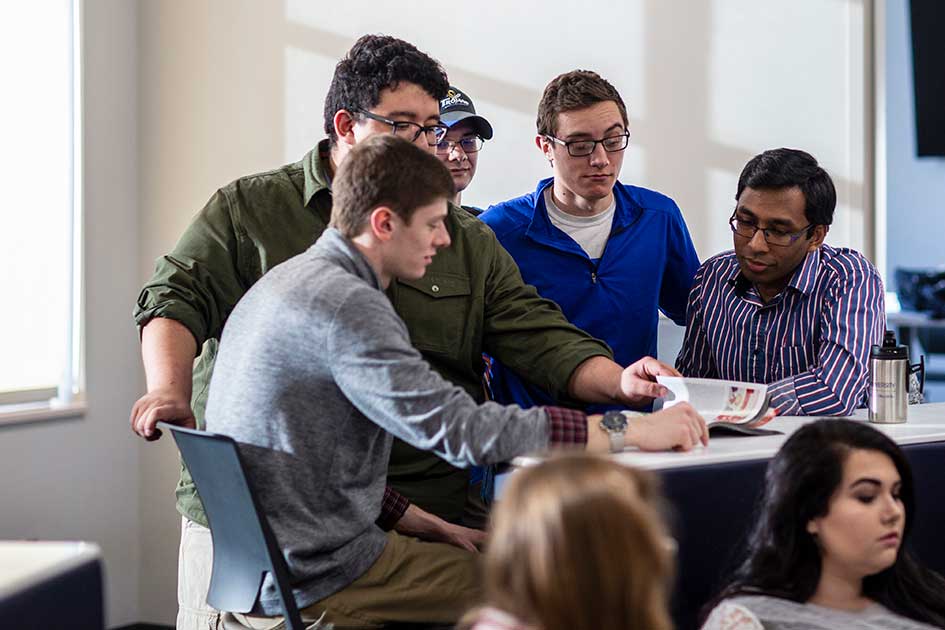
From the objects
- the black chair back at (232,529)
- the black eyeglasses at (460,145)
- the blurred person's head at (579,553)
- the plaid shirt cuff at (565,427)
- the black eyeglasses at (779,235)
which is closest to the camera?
the blurred person's head at (579,553)

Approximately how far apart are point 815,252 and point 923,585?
0.91 meters

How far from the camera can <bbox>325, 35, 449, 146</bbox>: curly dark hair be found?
93.1 inches

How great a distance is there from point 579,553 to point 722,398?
3.84 ft

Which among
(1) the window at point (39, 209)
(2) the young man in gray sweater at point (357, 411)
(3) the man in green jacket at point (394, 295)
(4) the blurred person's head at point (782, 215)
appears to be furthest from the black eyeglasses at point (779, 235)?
(1) the window at point (39, 209)

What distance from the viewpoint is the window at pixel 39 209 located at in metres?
3.76

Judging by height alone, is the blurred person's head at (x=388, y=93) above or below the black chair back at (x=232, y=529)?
above

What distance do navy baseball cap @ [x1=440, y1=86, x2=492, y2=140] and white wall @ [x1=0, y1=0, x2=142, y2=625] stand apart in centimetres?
144

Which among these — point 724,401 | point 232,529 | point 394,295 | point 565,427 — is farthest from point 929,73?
point 232,529

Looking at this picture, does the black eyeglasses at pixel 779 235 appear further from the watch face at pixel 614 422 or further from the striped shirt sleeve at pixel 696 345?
the watch face at pixel 614 422

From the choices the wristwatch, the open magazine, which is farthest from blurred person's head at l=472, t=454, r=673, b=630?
the open magazine

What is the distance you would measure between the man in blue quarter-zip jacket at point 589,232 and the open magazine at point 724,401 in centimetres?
68

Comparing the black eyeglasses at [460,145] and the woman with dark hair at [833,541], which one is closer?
the woman with dark hair at [833,541]

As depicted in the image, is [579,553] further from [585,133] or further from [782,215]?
[585,133]

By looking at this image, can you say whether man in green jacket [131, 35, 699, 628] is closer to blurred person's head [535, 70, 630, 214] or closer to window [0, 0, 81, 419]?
blurred person's head [535, 70, 630, 214]
